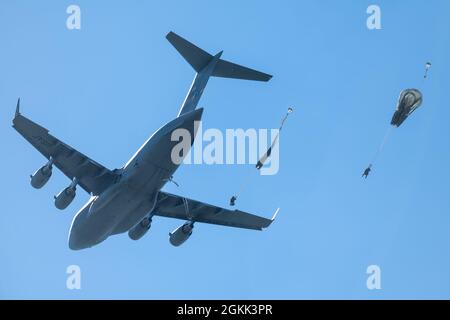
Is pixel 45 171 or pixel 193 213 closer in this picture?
pixel 45 171

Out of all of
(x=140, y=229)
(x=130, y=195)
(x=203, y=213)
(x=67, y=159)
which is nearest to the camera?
(x=130, y=195)

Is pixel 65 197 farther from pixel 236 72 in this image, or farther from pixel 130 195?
pixel 236 72

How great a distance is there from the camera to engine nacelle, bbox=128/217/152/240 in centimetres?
3556

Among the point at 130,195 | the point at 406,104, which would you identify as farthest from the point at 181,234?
the point at 406,104

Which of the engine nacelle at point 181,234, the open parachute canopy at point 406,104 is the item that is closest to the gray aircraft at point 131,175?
the engine nacelle at point 181,234

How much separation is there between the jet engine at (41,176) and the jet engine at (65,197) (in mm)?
910

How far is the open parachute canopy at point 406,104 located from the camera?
2805 centimetres

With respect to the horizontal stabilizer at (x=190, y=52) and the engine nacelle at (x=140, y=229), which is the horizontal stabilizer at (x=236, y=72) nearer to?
the horizontal stabilizer at (x=190, y=52)

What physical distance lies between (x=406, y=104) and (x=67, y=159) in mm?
15189

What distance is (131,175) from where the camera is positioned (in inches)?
1204
